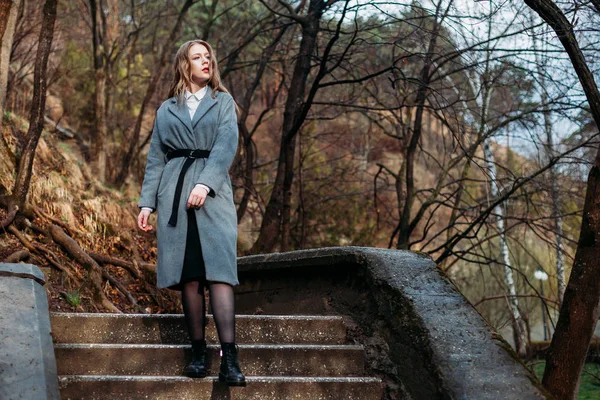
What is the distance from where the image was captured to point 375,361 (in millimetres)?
4137

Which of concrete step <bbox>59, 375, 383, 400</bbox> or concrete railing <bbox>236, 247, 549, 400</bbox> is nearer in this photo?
concrete railing <bbox>236, 247, 549, 400</bbox>

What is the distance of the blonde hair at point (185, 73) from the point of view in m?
4.02

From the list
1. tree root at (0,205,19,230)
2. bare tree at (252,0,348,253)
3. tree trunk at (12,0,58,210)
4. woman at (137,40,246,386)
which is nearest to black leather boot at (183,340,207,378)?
woman at (137,40,246,386)

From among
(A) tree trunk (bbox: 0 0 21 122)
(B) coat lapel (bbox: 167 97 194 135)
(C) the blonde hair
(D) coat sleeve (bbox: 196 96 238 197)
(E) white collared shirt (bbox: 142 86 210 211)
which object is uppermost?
(A) tree trunk (bbox: 0 0 21 122)

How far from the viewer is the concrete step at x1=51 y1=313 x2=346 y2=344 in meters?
4.14

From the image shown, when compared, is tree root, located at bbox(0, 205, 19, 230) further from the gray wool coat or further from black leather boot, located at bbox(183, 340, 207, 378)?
black leather boot, located at bbox(183, 340, 207, 378)

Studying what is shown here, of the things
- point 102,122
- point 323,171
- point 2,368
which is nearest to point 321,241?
point 323,171

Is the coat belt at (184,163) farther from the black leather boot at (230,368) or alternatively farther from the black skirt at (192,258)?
the black leather boot at (230,368)

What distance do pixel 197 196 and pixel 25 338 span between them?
1.06 metres

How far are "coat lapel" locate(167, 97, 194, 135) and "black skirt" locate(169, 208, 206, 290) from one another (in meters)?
0.48

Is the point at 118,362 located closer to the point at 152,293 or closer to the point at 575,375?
the point at 575,375

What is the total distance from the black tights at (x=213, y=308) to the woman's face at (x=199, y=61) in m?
1.15

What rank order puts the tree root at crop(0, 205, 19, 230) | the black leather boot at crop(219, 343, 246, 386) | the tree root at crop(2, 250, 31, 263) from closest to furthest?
the black leather boot at crop(219, 343, 246, 386) < the tree root at crop(2, 250, 31, 263) < the tree root at crop(0, 205, 19, 230)

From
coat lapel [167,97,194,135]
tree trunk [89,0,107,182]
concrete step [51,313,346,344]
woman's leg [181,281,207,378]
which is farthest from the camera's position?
tree trunk [89,0,107,182]
